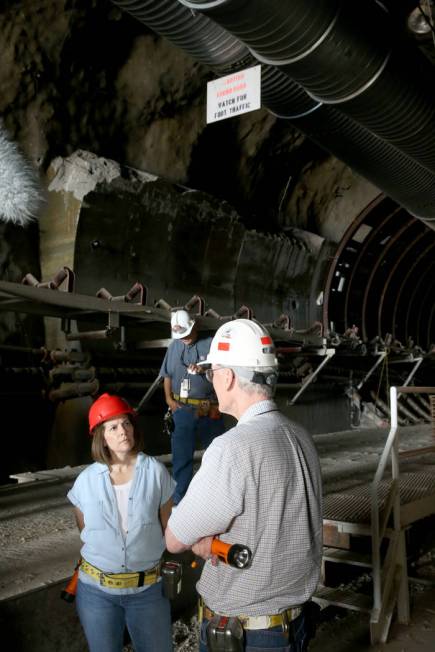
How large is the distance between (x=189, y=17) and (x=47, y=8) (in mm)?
3345

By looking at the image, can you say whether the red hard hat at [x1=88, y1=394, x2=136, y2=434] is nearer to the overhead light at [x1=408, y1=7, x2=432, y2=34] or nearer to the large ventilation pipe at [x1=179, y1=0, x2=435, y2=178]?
the large ventilation pipe at [x1=179, y1=0, x2=435, y2=178]

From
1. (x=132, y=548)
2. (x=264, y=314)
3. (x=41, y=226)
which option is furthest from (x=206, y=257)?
(x=132, y=548)

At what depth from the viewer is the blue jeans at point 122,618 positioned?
2.41 metres

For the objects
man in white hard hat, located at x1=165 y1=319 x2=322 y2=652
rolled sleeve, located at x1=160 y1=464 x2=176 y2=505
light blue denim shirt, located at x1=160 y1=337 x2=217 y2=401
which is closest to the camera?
man in white hard hat, located at x1=165 y1=319 x2=322 y2=652

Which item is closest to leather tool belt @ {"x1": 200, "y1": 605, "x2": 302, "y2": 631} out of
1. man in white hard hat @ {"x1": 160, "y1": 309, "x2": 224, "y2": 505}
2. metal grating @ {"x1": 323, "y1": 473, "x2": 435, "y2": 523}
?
metal grating @ {"x1": 323, "y1": 473, "x2": 435, "y2": 523}

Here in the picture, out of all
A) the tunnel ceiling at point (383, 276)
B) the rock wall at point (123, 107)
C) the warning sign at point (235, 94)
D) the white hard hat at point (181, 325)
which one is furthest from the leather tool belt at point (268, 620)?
the tunnel ceiling at point (383, 276)

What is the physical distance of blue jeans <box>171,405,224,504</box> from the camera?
4.82 meters

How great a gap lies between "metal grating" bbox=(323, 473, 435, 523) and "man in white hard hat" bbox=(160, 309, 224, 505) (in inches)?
43.3

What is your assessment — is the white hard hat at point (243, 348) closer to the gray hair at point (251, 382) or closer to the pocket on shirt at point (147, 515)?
the gray hair at point (251, 382)

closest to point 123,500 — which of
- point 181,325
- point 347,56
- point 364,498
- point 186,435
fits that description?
point 186,435

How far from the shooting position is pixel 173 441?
4910 millimetres

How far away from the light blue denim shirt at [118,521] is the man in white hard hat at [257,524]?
599 mm

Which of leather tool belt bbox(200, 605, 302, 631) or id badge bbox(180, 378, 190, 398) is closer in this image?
leather tool belt bbox(200, 605, 302, 631)

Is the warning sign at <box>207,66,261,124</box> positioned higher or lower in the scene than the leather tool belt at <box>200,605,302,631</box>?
higher
